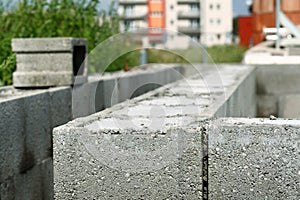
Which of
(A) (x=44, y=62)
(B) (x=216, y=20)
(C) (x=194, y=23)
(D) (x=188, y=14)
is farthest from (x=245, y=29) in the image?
(A) (x=44, y=62)

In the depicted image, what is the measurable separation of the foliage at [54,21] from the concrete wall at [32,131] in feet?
8.31

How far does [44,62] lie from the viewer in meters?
7.30

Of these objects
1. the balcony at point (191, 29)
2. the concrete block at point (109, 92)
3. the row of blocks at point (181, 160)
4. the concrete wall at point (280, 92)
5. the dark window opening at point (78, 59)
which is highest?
the dark window opening at point (78, 59)

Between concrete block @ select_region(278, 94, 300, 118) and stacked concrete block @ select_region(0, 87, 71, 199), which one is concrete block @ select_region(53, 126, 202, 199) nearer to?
stacked concrete block @ select_region(0, 87, 71, 199)

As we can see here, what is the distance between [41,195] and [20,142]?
833mm

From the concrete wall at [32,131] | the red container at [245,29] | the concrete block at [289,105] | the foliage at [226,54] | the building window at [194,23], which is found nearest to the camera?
the concrete wall at [32,131]

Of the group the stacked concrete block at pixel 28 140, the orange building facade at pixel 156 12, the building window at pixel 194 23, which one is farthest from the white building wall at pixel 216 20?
the stacked concrete block at pixel 28 140

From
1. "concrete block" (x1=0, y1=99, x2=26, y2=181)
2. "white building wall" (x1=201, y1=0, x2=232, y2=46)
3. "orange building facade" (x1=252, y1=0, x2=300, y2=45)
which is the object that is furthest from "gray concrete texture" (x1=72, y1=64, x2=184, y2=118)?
"white building wall" (x1=201, y1=0, x2=232, y2=46)

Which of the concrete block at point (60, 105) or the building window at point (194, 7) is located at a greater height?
the building window at point (194, 7)

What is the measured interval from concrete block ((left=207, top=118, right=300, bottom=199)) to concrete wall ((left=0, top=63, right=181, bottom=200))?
84.8 inches

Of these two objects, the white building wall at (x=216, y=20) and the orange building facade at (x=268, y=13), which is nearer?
the orange building facade at (x=268, y=13)

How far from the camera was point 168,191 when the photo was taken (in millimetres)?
3547

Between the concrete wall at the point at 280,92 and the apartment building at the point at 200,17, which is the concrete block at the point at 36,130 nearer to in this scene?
the concrete wall at the point at 280,92

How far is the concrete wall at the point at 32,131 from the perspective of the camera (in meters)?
5.06
